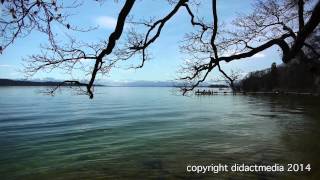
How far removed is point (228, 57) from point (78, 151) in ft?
56.1

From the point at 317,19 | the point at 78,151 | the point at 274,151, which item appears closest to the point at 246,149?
the point at 274,151

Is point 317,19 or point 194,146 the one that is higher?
point 317,19

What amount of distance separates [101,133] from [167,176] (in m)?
19.5

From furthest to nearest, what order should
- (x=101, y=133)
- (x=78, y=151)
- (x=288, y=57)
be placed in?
(x=101, y=133) → (x=78, y=151) → (x=288, y=57)

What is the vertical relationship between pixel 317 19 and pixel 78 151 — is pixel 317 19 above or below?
above

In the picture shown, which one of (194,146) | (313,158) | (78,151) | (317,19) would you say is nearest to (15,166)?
(78,151)

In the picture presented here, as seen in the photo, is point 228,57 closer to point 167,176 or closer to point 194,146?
point 167,176

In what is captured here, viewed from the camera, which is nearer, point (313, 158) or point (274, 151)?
point (313, 158)

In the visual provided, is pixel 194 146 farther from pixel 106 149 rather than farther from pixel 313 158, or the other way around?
pixel 313 158

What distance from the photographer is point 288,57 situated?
8852 mm

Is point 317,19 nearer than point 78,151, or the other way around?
point 317,19

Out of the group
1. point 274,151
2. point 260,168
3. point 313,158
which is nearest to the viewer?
point 260,168

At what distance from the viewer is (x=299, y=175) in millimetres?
15641

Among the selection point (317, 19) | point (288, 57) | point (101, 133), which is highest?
point (317, 19)
